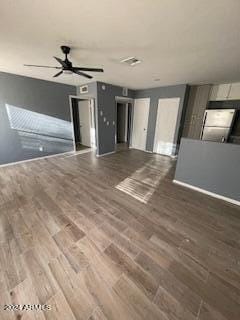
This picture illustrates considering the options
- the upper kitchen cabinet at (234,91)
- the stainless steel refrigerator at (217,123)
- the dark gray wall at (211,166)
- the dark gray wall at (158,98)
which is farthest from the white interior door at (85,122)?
the upper kitchen cabinet at (234,91)

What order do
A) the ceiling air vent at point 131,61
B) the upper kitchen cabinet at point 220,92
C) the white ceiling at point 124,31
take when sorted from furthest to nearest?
the upper kitchen cabinet at point 220,92 < the ceiling air vent at point 131,61 < the white ceiling at point 124,31

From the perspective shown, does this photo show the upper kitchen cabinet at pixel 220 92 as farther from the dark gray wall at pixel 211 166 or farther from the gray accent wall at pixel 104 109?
the gray accent wall at pixel 104 109

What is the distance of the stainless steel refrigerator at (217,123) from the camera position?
152 inches

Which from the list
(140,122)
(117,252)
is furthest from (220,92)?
(117,252)

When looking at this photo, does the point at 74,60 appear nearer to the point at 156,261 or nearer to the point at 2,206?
the point at 2,206

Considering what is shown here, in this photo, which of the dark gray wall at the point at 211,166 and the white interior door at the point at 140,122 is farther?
the white interior door at the point at 140,122

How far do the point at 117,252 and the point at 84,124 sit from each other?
211 inches

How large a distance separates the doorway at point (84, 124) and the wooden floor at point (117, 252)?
10.5ft

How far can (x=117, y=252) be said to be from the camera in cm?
159

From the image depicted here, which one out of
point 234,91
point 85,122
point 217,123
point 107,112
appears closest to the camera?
point 234,91

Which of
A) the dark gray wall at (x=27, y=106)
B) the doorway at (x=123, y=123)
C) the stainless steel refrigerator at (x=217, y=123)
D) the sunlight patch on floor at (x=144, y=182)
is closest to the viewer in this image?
the sunlight patch on floor at (x=144, y=182)

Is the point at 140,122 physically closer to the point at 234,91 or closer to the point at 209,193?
the point at 234,91

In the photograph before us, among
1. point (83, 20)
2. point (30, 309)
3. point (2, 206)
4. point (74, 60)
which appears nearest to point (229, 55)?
point (83, 20)

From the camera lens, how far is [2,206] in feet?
7.63
